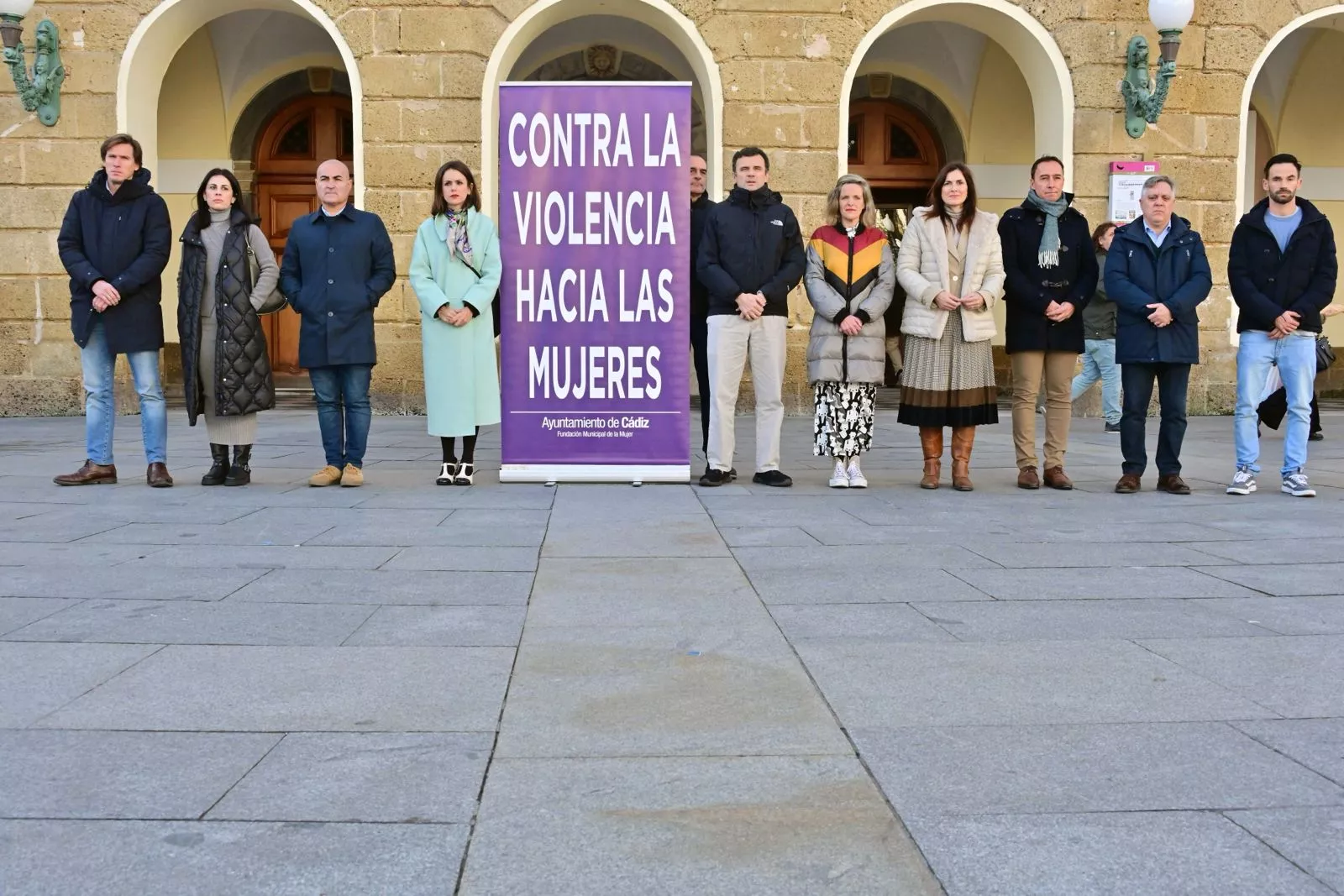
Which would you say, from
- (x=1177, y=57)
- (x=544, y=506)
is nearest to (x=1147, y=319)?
(x=544, y=506)

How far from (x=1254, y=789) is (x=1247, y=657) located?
1125mm

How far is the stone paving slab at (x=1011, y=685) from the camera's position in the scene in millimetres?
2926

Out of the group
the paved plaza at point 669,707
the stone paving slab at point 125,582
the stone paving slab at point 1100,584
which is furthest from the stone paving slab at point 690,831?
the stone paving slab at point 125,582

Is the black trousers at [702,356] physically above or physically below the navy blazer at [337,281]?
below

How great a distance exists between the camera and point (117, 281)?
7098 mm

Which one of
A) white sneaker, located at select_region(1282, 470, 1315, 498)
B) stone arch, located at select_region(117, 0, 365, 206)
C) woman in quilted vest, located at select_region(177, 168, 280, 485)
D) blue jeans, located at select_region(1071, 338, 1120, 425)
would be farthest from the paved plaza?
stone arch, located at select_region(117, 0, 365, 206)

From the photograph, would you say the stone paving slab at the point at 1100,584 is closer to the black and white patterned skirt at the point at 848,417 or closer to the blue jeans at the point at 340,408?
the black and white patterned skirt at the point at 848,417

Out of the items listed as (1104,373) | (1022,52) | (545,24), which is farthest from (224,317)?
(1022,52)

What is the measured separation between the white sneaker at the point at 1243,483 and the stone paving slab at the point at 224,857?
5951 mm

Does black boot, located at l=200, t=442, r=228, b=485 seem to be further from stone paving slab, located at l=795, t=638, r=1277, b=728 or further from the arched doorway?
the arched doorway

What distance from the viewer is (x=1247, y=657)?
3457mm

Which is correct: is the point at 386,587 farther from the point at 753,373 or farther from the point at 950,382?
the point at 950,382

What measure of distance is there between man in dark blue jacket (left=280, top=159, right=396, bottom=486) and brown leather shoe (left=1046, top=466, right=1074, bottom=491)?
396cm

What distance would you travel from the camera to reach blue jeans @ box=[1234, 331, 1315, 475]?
702 cm
